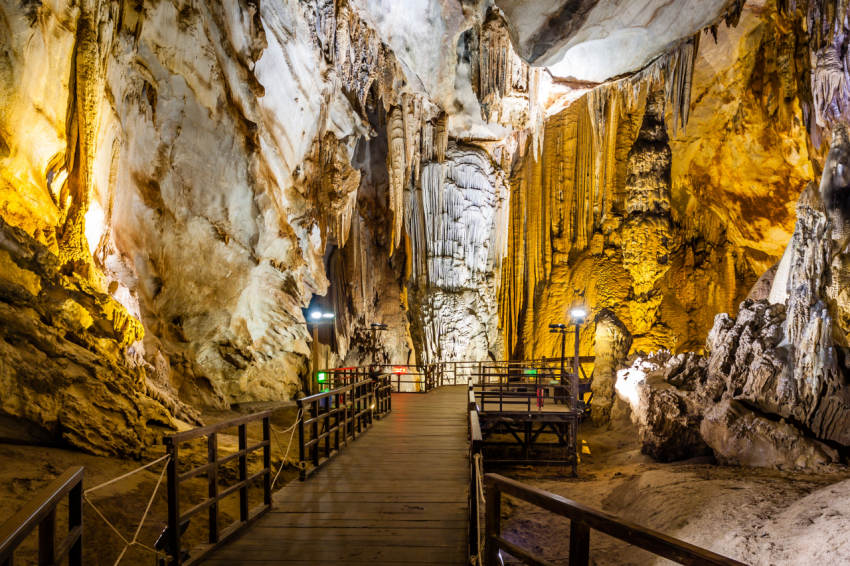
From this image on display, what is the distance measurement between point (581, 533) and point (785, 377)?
8.53m

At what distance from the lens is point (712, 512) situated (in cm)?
635

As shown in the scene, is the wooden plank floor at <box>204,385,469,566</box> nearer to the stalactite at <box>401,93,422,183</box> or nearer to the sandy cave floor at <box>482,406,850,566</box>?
the sandy cave floor at <box>482,406,850,566</box>

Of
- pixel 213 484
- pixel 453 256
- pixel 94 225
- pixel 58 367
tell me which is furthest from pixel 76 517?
pixel 453 256

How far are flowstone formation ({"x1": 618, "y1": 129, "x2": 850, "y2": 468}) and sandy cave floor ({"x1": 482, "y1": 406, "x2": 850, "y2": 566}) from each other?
0.45m

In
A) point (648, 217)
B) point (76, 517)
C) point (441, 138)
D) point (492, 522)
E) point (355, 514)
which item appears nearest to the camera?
point (76, 517)

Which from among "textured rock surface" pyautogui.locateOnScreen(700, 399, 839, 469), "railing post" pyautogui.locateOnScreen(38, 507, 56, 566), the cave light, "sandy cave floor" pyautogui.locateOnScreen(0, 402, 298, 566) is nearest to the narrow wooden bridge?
"railing post" pyautogui.locateOnScreen(38, 507, 56, 566)

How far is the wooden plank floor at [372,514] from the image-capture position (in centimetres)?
348

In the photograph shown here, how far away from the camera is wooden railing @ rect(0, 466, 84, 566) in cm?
147

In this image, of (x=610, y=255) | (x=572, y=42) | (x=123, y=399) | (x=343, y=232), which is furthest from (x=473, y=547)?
(x=610, y=255)

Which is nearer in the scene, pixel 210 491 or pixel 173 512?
pixel 173 512

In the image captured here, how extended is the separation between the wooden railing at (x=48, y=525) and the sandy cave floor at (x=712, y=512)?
5.54 metres

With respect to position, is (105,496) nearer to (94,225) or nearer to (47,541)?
(47,541)

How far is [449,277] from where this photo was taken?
56.0 feet

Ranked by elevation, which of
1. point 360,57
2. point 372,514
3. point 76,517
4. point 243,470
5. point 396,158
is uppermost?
point 360,57
